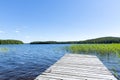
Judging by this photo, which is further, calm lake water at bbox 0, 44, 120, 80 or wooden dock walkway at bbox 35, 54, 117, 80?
calm lake water at bbox 0, 44, 120, 80

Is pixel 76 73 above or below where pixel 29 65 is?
above

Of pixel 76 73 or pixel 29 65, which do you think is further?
pixel 29 65

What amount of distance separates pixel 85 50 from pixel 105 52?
2422 millimetres

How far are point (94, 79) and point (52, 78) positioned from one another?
1160 millimetres

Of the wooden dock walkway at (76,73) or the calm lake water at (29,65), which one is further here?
the calm lake water at (29,65)

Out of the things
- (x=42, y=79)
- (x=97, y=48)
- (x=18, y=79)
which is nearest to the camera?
(x=42, y=79)

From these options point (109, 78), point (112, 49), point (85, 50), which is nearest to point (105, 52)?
point (112, 49)

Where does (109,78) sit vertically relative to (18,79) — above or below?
above

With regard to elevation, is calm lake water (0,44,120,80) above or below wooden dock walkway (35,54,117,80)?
below

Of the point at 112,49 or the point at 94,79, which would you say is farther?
the point at 112,49

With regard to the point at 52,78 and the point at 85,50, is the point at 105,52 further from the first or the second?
the point at 52,78

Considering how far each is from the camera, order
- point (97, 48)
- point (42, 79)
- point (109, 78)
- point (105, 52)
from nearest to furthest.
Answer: point (42, 79) → point (109, 78) → point (105, 52) → point (97, 48)

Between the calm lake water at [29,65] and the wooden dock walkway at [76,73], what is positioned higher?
the wooden dock walkway at [76,73]

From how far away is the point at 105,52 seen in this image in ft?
52.8
